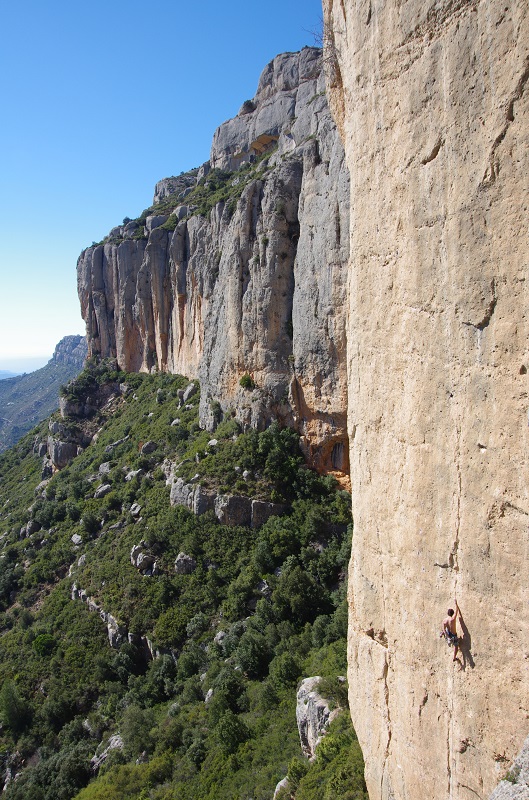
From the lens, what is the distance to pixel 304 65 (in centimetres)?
5138

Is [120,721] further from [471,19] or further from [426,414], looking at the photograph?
[471,19]

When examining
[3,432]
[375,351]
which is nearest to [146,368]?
[375,351]

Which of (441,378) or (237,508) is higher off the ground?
(441,378)

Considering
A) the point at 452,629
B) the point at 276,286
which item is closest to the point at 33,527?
the point at 276,286

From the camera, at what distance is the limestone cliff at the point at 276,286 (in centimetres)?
2614

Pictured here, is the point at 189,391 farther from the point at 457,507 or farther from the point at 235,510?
the point at 457,507

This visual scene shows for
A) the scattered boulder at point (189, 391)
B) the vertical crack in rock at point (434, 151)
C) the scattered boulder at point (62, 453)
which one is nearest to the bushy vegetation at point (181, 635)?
the scattered boulder at point (189, 391)

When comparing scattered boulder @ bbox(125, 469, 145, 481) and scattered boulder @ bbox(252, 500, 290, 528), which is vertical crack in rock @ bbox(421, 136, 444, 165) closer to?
scattered boulder @ bbox(252, 500, 290, 528)

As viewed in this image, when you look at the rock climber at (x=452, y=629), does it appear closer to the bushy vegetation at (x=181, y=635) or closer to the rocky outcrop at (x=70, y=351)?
the bushy vegetation at (x=181, y=635)

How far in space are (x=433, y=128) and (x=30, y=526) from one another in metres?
40.8

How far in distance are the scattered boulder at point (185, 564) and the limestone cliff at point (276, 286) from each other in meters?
8.69

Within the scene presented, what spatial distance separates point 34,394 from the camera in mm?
144750

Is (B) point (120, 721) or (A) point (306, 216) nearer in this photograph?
(B) point (120, 721)

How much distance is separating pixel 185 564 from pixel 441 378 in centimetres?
2316
